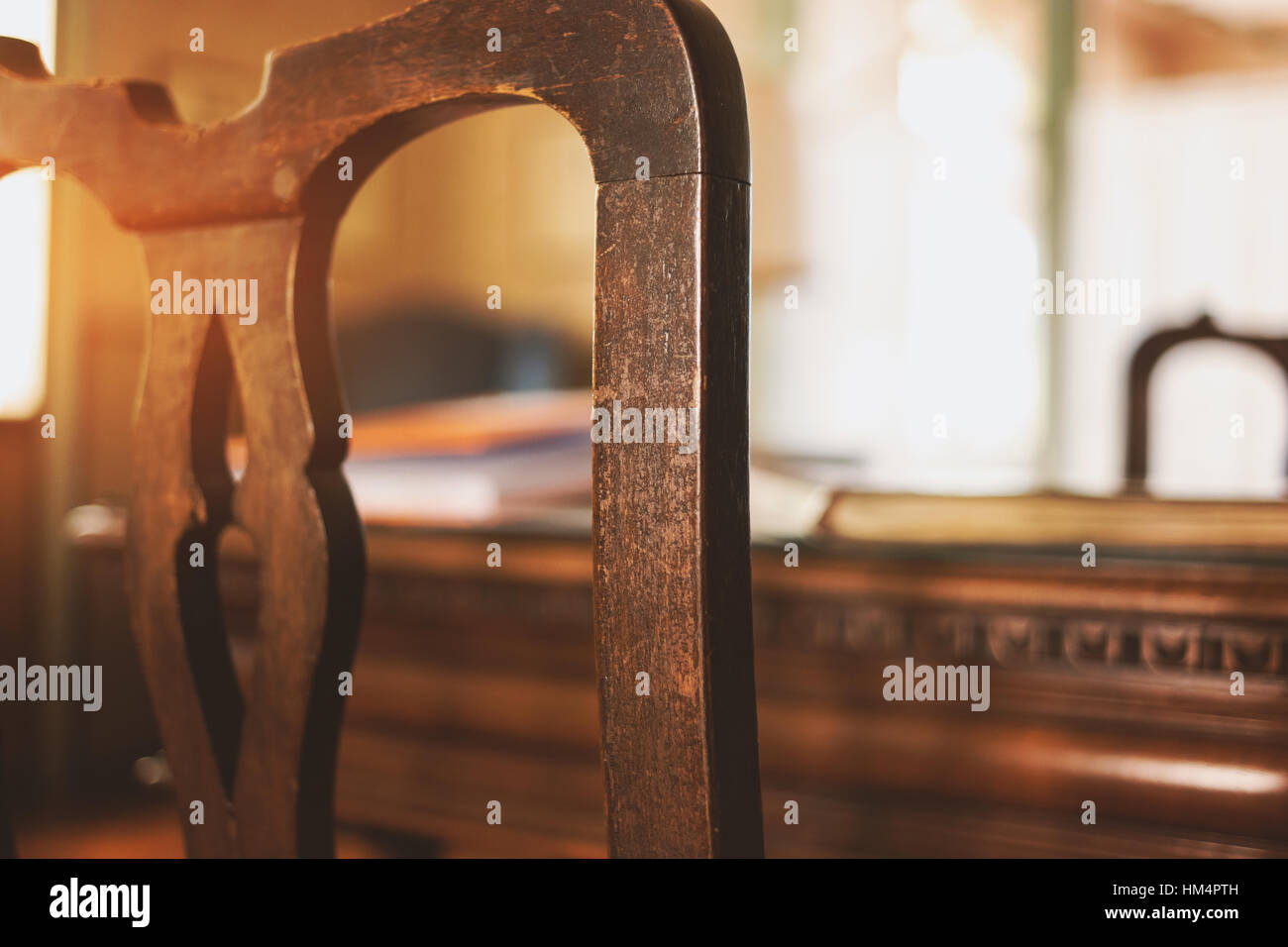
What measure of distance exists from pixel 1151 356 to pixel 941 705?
104 centimetres

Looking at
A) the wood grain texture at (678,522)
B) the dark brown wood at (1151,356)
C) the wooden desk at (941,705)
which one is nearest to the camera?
the wood grain texture at (678,522)

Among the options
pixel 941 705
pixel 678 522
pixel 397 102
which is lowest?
pixel 941 705

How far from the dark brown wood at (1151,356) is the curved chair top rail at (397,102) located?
126cm

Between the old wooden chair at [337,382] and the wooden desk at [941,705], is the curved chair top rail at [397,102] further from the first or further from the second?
the wooden desk at [941,705]

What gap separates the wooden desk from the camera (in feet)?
1.85

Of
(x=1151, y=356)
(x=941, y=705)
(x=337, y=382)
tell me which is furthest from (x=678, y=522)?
(x=1151, y=356)

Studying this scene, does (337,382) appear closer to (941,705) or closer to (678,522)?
(678,522)

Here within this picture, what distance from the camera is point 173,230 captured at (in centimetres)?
39

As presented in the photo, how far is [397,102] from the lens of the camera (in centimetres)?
34

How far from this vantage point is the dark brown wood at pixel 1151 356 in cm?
142

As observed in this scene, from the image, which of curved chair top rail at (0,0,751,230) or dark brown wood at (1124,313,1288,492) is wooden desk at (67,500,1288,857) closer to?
curved chair top rail at (0,0,751,230)

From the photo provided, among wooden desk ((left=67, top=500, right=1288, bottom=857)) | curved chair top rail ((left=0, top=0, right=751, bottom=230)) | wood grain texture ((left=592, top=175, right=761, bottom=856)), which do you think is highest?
curved chair top rail ((left=0, top=0, right=751, bottom=230))

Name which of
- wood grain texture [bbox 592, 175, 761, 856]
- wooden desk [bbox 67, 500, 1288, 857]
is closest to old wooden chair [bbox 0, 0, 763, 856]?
wood grain texture [bbox 592, 175, 761, 856]

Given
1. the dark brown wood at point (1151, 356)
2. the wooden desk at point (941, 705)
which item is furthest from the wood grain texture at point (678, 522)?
the dark brown wood at point (1151, 356)
